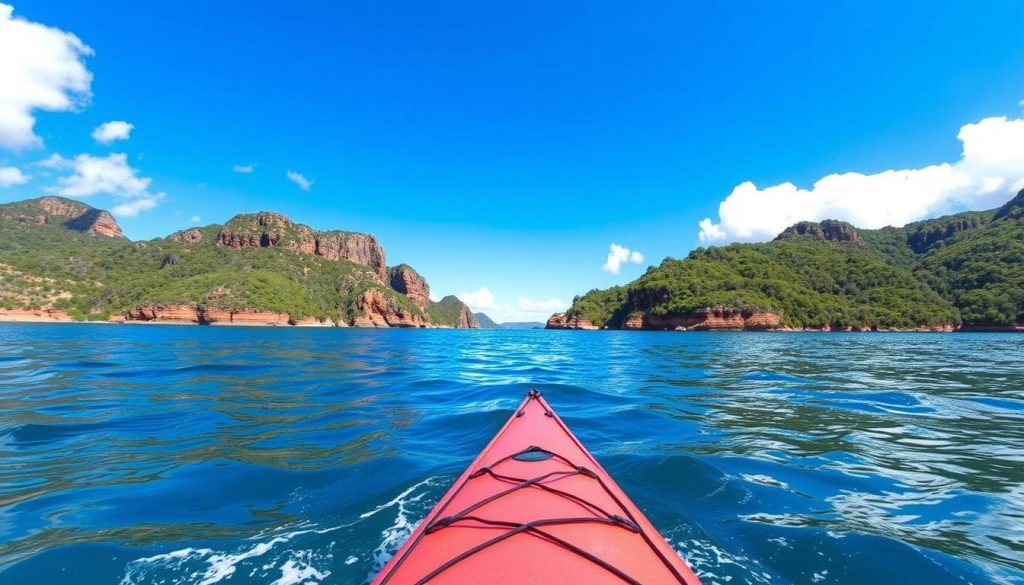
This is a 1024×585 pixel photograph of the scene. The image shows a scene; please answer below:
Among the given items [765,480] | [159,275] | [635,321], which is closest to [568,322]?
[635,321]

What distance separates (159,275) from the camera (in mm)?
121312

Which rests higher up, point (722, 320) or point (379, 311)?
point (379, 311)

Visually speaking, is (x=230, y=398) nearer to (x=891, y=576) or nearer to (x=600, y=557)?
(x=600, y=557)

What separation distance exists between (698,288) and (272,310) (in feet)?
379

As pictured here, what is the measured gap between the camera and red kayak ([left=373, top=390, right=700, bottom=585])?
2.32 m

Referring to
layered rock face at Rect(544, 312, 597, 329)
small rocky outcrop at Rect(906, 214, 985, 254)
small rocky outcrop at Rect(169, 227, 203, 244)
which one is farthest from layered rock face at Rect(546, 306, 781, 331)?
small rocky outcrop at Rect(169, 227, 203, 244)

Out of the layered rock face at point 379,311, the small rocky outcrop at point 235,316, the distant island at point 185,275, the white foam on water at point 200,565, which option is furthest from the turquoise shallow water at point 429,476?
the layered rock face at point 379,311

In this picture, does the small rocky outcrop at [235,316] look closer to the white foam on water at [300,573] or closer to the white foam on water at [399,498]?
the white foam on water at [399,498]

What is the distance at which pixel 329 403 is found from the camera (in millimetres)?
11133

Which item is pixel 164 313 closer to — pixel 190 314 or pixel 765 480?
pixel 190 314

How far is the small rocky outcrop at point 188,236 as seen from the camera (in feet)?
527

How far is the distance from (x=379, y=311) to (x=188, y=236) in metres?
90.4

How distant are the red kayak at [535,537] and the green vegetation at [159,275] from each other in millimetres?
120227

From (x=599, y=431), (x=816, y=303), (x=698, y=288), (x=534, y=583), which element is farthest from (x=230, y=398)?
(x=816, y=303)
